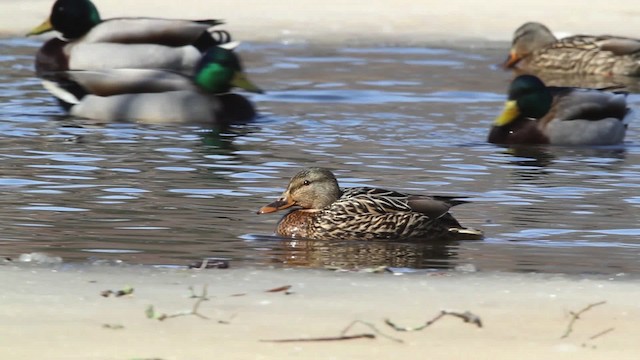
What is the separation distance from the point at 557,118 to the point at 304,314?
8.18 m

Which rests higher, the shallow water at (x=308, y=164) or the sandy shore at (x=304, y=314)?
the sandy shore at (x=304, y=314)

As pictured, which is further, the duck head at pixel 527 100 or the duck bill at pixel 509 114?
the duck head at pixel 527 100

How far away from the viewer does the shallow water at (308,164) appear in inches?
346

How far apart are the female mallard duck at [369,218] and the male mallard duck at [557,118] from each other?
4657 millimetres

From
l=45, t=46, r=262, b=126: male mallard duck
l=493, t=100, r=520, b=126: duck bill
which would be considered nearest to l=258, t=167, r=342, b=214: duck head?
l=493, t=100, r=520, b=126: duck bill

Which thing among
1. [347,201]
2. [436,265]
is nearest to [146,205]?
[347,201]

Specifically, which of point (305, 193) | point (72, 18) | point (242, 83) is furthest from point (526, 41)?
point (305, 193)

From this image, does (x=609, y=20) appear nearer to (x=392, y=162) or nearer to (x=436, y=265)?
(x=392, y=162)

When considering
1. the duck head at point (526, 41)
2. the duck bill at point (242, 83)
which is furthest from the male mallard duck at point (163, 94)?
the duck head at point (526, 41)

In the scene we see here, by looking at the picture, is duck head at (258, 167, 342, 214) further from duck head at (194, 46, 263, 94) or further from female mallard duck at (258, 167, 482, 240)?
duck head at (194, 46, 263, 94)

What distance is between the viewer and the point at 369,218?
939 cm

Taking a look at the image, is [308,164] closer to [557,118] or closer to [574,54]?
[557,118]

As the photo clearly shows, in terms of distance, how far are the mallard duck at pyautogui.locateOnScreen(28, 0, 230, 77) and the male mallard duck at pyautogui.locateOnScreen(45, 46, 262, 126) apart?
2.47 meters

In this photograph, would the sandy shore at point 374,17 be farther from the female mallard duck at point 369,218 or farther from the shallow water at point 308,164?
the female mallard duck at point 369,218
